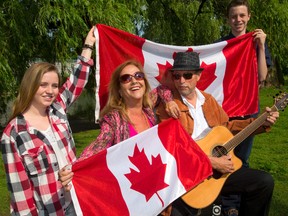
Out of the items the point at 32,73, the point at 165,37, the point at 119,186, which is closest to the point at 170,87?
the point at 119,186

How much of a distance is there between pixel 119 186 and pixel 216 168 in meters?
0.86

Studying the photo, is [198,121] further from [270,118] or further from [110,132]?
[110,132]

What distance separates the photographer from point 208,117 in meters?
3.44

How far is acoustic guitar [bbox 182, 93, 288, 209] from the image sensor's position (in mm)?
3195

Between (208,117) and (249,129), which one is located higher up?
(208,117)

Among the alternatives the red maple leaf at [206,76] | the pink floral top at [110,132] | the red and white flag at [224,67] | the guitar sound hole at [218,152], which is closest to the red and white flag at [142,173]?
the pink floral top at [110,132]

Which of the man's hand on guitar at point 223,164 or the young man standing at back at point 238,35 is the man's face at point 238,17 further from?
the man's hand on guitar at point 223,164

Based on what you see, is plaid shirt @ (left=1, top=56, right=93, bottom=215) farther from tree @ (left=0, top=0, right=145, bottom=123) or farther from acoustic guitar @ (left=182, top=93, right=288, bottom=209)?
tree @ (left=0, top=0, right=145, bottom=123)

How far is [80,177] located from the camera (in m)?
2.67

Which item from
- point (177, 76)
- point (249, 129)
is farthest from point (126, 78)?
point (249, 129)

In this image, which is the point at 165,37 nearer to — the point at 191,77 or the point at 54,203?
the point at 191,77

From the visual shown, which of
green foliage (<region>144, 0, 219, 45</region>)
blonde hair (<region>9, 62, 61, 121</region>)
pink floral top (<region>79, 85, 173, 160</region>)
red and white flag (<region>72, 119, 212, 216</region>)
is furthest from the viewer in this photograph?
green foliage (<region>144, 0, 219, 45</region>)

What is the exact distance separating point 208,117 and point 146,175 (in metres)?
0.81

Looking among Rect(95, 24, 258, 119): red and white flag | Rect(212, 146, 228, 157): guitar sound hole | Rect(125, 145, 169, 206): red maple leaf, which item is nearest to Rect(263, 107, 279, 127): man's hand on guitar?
Rect(212, 146, 228, 157): guitar sound hole
